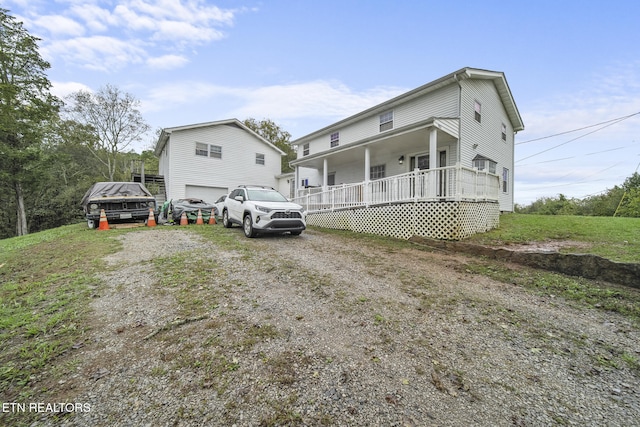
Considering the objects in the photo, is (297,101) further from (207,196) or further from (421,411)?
(421,411)

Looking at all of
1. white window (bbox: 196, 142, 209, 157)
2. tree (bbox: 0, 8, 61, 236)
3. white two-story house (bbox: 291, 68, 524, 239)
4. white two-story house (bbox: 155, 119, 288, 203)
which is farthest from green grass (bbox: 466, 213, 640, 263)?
tree (bbox: 0, 8, 61, 236)

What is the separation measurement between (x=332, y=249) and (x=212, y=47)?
1155cm

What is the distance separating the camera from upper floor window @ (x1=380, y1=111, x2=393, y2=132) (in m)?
13.3

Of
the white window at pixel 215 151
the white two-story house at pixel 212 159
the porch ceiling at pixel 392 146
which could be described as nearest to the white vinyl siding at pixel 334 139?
the porch ceiling at pixel 392 146

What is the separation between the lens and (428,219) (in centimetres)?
813

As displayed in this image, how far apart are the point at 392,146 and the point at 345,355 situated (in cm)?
1088

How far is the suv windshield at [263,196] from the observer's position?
8750 mm

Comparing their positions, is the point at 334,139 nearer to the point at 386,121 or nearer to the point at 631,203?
the point at 386,121

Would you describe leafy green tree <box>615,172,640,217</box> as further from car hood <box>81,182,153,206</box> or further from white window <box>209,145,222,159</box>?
→ car hood <box>81,182,153,206</box>

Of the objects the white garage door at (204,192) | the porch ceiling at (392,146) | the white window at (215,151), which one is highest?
the white window at (215,151)

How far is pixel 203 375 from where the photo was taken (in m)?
2.05

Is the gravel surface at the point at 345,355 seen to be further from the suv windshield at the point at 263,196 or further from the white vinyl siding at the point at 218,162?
the white vinyl siding at the point at 218,162

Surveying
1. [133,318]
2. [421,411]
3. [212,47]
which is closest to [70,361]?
[133,318]

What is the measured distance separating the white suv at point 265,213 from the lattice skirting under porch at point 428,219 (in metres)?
2.82
